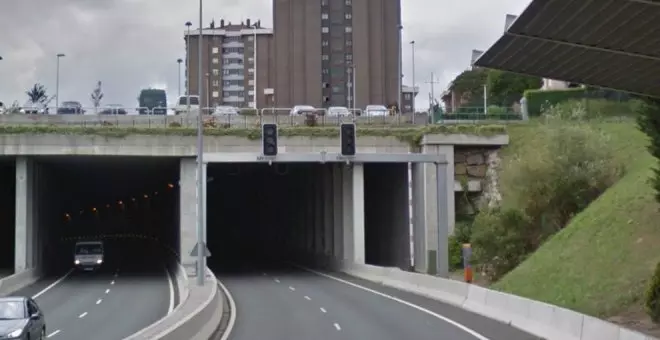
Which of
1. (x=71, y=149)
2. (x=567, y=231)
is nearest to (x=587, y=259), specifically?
(x=567, y=231)

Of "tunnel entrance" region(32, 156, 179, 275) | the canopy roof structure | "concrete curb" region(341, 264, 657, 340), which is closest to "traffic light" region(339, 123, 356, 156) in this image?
"concrete curb" region(341, 264, 657, 340)

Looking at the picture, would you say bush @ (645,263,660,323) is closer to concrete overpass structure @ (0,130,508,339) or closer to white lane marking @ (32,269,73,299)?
concrete overpass structure @ (0,130,508,339)

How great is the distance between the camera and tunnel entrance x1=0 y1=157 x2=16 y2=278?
67.6 metres

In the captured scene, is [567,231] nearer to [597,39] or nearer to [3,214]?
[597,39]

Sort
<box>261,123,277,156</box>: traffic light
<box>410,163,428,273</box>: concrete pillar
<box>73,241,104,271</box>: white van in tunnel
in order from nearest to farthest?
<box>261,123,277,156</box>: traffic light < <box>410,163,428,273</box>: concrete pillar < <box>73,241,104,271</box>: white van in tunnel

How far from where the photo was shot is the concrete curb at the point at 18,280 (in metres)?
42.8

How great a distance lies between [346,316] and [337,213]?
95.7 ft

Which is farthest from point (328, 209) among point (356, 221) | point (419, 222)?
point (419, 222)

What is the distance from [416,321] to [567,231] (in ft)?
38.3

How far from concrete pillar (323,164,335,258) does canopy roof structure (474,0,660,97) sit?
41.8 metres

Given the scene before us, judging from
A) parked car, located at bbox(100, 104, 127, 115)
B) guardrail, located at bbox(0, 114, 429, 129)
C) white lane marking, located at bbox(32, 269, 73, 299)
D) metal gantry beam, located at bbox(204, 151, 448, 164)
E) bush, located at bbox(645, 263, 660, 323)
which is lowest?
white lane marking, located at bbox(32, 269, 73, 299)

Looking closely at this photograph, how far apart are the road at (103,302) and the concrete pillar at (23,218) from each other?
1.60 meters

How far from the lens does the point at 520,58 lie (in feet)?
56.0

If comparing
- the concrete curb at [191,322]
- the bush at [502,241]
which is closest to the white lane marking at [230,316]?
the concrete curb at [191,322]
